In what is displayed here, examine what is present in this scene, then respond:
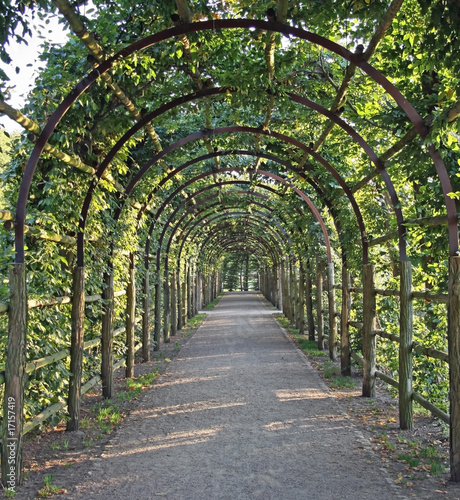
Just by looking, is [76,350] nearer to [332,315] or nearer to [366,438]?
[366,438]

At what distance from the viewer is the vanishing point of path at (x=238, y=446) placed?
12.8ft

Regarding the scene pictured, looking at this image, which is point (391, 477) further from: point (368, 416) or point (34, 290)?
point (34, 290)

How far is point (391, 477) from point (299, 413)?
85.5 inches

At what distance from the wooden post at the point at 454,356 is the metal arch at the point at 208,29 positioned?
21 cm

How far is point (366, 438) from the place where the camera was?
5242 millimetres

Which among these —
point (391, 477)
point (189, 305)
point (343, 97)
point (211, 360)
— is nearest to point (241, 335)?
point (211, 360)

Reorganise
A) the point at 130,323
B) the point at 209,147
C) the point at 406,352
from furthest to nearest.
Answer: the point at 130,323 < the point at 209,147 < the point at 406,352

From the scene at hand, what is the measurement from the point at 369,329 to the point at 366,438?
6.58ft

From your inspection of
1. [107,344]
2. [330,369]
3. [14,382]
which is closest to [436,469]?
[14,382]

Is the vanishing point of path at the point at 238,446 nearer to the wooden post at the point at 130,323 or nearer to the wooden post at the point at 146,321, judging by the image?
the wooden post at the point at 130,323

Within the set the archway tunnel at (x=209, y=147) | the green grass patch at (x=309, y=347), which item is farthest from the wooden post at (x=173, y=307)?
the archway tunnel at (x=209, y=147)

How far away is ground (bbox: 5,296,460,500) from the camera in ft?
13.3

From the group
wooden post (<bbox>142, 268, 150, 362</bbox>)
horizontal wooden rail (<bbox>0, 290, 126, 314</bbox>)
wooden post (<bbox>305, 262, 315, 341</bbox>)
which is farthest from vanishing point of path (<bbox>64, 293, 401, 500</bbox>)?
wooden post (<bbox>305, 262, 315, 341</bbox>)

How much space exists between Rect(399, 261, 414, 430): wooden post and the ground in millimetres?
166
